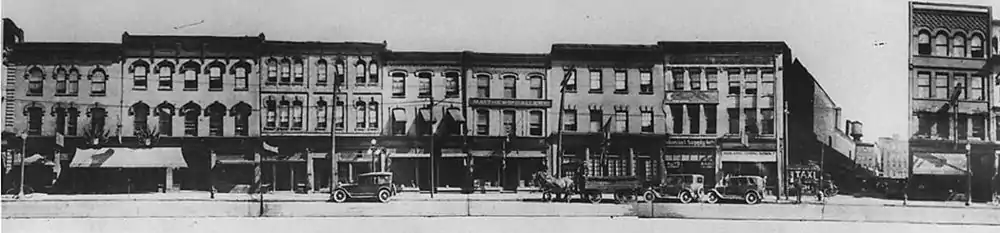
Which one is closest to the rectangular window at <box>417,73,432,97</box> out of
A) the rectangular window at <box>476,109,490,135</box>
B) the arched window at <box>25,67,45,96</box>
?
the rectangular window at <box>476,109,490,135</box>

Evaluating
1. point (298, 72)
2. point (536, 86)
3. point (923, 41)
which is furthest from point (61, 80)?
point (923, 41)

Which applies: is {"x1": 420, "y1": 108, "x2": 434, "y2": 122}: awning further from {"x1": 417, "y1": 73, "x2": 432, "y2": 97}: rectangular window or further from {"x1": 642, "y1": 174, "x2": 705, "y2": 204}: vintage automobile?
{"x1": 642, "y1": 174, "x2": 705, "y2": 204}: vintage automobile

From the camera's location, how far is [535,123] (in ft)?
31.7

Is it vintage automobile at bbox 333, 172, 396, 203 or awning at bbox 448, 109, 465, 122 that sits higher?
awning at bbox 448, 109, 465, 122

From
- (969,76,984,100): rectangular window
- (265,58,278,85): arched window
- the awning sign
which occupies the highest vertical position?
(265,58,278,85): arched window

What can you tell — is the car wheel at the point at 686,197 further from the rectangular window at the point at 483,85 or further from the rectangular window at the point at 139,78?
the rectangular window at the point at 139,78

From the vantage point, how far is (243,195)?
31.5ft

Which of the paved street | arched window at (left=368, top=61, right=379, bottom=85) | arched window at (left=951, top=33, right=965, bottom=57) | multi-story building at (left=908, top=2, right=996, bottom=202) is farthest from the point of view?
arched window at (left=951, top=33, right=965, bottom=57)

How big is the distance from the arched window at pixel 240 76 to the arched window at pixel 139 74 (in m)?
0.76

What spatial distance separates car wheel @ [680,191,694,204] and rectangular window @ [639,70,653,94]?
950 millimetres

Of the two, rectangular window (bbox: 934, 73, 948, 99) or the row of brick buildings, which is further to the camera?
rectangular window (bbox: 934, 73, 948, 99)

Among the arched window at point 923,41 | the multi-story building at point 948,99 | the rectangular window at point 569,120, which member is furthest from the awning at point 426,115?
the arched window at point 923,41

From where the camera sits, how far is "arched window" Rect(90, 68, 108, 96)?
31.4 ft

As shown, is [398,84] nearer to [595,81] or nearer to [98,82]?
[595,81]
